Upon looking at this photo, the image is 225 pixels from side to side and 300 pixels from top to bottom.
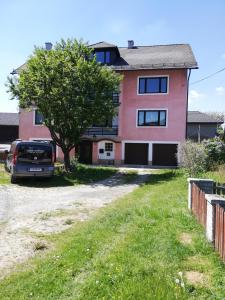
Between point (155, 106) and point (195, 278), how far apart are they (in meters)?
24.3

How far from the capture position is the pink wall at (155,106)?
27.9 meters

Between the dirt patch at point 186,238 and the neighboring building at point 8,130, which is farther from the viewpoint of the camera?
the neighboring building at point 8,130

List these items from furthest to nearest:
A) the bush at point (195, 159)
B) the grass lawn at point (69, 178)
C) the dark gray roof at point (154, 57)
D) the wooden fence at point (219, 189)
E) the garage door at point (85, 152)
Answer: the garage door at point (85, 152)
the dark gray roof at point (154, 57)
the grass lawn at point (69, 178)
the bush at point (195, 159)
the wooden fence at point (219, 189)

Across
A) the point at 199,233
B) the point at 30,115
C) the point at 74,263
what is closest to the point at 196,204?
the point at 199,233

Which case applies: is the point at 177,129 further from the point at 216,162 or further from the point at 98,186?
the point at 98,186

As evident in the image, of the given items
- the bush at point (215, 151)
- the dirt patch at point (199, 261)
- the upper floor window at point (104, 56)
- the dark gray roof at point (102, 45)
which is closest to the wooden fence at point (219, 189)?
the dirt patch at point (199, 261)

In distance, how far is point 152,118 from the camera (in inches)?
1136

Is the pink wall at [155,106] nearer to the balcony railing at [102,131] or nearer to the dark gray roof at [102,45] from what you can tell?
the balcony railing at [102,131]

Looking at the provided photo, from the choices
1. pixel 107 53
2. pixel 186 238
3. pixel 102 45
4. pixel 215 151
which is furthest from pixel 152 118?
pixel 186 238

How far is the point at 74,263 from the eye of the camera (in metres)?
5.49

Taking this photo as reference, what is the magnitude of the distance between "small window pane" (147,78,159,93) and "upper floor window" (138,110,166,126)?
1.70 meters

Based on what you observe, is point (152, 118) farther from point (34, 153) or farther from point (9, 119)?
point (9, 119)

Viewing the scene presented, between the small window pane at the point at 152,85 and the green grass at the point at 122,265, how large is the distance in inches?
857

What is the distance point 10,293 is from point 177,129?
80.5ft
